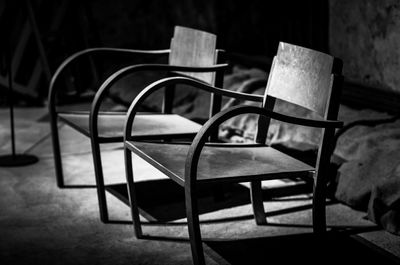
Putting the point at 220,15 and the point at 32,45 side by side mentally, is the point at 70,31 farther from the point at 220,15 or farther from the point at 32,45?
the point at 220,15

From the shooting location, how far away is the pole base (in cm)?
368

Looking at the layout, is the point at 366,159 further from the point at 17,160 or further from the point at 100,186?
the point at 17,160

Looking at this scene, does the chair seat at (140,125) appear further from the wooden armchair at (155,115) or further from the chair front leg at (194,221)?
the chair front leg at (194,221)

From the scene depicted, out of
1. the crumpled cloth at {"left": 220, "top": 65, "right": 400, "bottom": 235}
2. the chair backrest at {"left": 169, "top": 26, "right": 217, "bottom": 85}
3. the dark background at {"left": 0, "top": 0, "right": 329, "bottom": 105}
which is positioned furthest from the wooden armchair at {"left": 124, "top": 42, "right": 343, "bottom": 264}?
the dark background at {"left": 0, "top": 0, "right": 329, "bottom": 105}

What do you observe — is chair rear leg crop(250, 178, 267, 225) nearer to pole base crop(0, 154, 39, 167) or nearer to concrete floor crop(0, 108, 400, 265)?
concrete floor crop(0, 108, 400, 265)

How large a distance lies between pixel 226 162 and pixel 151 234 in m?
0.62

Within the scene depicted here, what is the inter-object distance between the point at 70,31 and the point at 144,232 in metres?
3.55

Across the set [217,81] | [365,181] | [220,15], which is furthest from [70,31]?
[365,181]

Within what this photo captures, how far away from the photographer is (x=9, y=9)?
5473 mm

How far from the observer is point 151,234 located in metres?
2.70

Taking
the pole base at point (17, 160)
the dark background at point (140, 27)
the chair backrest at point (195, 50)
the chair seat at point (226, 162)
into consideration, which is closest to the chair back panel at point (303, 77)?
the chair seat at point (226, 162)

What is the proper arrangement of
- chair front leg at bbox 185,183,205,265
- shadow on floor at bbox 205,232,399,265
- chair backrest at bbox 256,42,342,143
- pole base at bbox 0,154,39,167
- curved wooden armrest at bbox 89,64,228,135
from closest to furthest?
chair front leg at bbox 185,183,205,265 → chair backrest at bbox 256,42,342,143 → shadow on floor at bbox 205,232,399,265 → curved wooden armrest at bbox 89,64,228,135 → pole base at bbox 0,154,39,167

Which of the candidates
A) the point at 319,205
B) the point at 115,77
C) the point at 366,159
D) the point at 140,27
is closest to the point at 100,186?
the point at 115,77

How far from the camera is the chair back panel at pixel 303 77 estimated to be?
87.1 inches
